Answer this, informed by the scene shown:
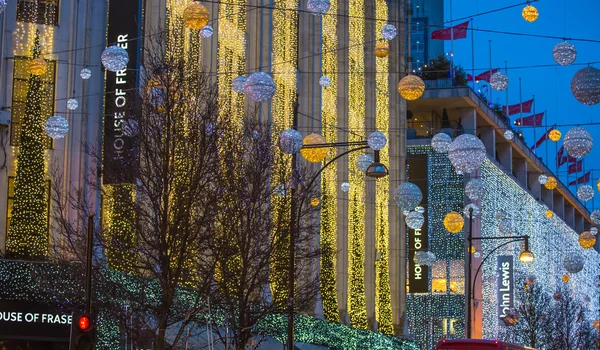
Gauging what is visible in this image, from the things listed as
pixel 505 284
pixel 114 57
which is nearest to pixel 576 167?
pixel 505 284

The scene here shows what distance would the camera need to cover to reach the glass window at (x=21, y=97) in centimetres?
2798

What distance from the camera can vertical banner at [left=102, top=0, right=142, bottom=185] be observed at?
2666 cm

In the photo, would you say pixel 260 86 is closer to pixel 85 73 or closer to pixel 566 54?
pixel 85 73

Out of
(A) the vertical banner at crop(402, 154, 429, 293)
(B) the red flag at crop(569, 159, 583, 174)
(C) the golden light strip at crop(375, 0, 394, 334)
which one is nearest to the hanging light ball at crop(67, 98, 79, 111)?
(C) the golden light strip at crop(375, 0, 394, 334)

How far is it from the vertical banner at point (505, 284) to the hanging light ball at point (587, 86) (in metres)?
48.8

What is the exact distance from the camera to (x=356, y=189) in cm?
5022

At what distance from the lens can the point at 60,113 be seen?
2872cm

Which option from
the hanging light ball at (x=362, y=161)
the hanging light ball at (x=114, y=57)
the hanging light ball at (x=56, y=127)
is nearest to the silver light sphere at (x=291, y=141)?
the hanging light ball at (x=114, y=57)

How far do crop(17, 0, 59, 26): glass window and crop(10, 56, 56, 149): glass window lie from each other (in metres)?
1.12

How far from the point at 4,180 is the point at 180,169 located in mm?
6110

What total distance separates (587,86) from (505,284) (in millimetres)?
50659

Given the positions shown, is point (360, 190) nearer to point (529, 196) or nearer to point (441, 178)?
point (441, 178)

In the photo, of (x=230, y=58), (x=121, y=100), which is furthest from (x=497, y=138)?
(x=121, y=100)

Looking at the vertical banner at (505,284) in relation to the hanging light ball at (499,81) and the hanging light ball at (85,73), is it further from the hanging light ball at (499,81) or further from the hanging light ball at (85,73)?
the hanging light ball at (85,73)
